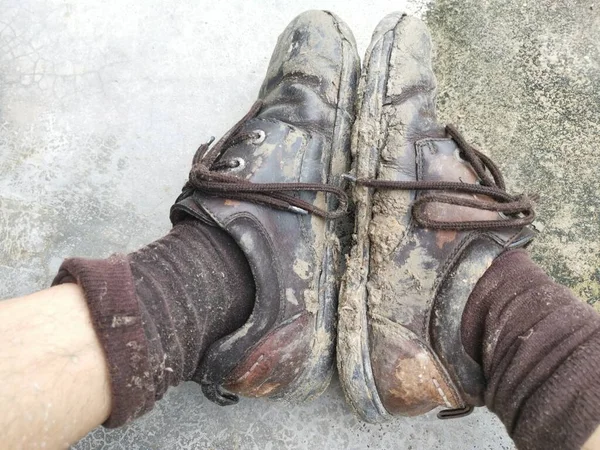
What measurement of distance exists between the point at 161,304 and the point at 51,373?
0.24 meters

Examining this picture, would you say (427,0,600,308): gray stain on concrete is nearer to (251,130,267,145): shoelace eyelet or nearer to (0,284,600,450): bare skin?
(251,130,267,145): shoelace eyelet

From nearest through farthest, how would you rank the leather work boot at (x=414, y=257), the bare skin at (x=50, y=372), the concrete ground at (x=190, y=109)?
1. the bare skin at (x=50, y=372)
2. the leather work boot at (x=414, y=257)
3. the concrete ground at (x=190, y=109)

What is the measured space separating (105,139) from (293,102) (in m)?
0.62

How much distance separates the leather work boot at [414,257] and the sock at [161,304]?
28 cm

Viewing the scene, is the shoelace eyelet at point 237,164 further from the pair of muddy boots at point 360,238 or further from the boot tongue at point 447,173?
the boot tongue at point 447,173

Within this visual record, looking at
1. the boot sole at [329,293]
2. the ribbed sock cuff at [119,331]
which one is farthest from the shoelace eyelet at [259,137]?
the ribbed sock cuff at [119,331]

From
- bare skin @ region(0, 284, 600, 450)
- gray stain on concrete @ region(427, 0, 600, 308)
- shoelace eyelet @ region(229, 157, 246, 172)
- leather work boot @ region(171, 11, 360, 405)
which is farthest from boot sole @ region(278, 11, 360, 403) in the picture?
bare skin @ region(0, 284, 600, 450)

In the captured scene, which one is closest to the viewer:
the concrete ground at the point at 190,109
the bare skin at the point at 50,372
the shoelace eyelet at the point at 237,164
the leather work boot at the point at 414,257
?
the bare skin at the point at 50,372

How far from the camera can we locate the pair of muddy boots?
121 centimetres

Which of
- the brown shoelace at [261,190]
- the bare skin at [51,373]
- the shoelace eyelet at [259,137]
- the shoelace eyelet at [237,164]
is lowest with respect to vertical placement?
the bare skin at [51,373]

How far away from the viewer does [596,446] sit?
88 centimetres

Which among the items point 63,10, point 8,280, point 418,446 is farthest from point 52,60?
point 418,446

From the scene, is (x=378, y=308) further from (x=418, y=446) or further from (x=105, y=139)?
(x=105, y=139)

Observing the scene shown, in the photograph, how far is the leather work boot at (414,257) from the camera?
1.20m
